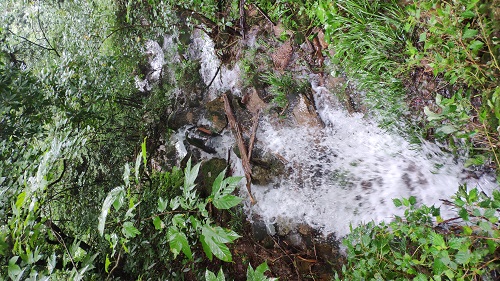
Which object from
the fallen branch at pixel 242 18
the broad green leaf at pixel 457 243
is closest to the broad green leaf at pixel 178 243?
the broad green leaf at pixel 457 243

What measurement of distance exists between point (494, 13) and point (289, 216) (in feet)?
8.88

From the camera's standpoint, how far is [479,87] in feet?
8.03

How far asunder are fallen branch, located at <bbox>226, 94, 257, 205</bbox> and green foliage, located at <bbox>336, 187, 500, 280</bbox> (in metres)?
1.62

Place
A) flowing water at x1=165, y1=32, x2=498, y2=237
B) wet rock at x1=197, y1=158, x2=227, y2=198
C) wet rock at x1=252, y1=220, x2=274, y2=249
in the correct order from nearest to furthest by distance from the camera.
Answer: flowing water at x1=165, y1=32, x2=498, y2=237
wet rock at x1=252, y1=220, x2=274, y2=249
wet rock at x1=197, y1=158, x2=227, y2=198

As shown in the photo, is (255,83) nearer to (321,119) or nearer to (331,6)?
(321,119)

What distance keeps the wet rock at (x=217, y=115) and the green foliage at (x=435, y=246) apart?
237 cm

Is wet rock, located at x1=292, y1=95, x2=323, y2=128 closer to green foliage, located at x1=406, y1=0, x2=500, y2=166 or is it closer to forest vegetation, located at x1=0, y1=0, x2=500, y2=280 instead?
forest vegetation, located at x1=0, y1=0, x2=500, y2=280

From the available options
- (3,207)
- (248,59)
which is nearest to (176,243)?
(3,207)

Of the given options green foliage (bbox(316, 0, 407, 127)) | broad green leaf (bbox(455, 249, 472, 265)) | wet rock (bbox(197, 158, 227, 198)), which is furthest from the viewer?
wet rock (bbox(197, 158, 227, 198))

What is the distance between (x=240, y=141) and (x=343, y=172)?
4.30 feet

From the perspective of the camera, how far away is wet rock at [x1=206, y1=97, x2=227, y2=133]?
4.59m

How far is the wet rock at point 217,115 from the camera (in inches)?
181

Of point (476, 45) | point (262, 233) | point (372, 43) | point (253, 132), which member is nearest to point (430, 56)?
point (476, 45)

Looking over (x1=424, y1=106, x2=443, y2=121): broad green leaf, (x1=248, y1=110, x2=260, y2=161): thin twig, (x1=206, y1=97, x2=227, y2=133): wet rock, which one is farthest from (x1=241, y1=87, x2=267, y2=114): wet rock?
(x1=424, y1=106, x2=443, y2=121): broad green leaf
